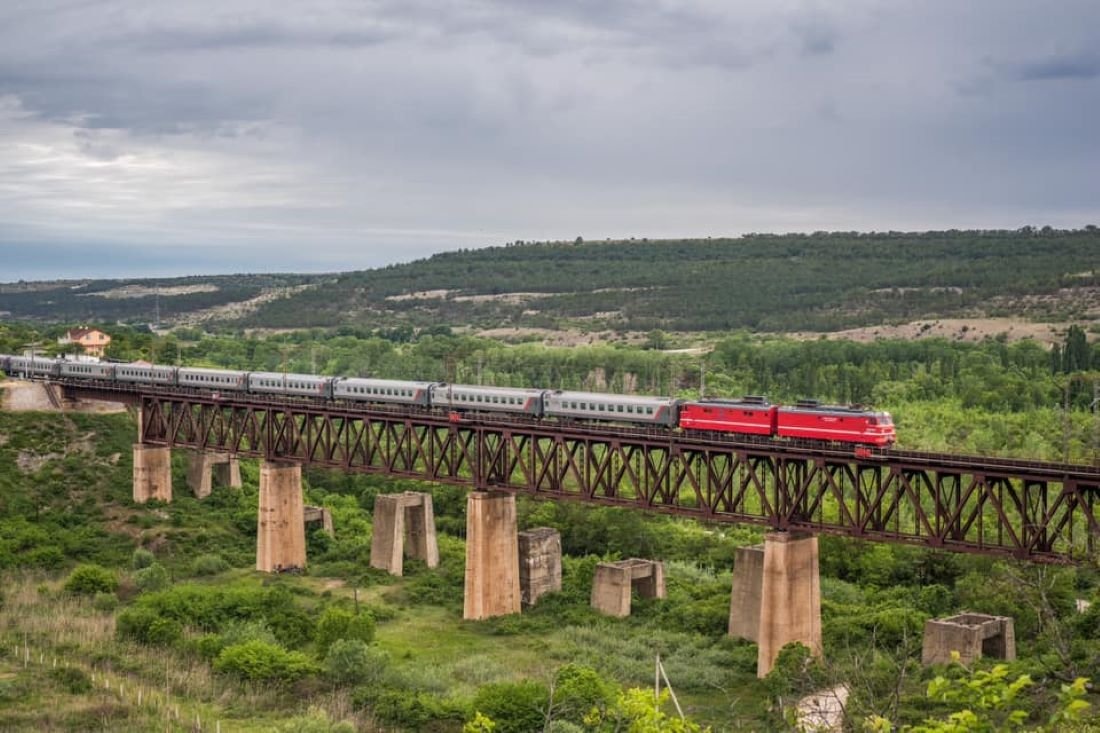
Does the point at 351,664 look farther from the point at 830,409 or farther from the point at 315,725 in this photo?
the point at 830,409

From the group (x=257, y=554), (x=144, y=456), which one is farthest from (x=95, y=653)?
(x=144, y=456)

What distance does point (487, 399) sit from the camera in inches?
2776

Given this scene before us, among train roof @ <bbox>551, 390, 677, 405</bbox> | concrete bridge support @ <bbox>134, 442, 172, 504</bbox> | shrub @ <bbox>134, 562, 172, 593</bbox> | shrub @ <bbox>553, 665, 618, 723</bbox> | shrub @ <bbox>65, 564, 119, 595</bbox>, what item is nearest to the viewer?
shrub @ <bbox>553, 665, 618, 723</bbox>

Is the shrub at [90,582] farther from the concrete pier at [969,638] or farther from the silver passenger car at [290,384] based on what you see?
the concrete pier at [969,638]

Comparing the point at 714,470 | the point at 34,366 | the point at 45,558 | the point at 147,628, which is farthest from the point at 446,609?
the point at 34,366

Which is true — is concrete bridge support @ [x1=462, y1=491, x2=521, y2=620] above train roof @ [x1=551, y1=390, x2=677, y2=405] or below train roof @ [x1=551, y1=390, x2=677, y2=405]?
below

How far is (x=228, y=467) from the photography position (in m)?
96.4

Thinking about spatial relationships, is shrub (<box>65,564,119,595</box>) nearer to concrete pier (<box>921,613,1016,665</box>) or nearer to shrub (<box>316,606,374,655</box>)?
shrub (<box>316,606,374,655</box>)

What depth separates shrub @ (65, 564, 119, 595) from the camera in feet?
226

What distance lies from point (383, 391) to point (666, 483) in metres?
21.7

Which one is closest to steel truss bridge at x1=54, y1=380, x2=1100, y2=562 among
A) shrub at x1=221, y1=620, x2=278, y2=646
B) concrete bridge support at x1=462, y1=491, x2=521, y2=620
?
concrete bridge support at x1=462, y1=491, x2=521, y2=620

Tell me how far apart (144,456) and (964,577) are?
54.7 metres

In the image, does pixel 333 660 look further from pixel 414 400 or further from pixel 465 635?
pixel 414 400

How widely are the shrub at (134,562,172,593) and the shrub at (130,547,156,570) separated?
14.7 feet
